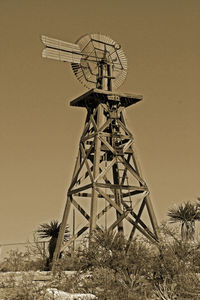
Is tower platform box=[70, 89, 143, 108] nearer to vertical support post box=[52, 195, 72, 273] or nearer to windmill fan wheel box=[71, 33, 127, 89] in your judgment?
windmill fan wheel box=[71, 33, 127, 89]

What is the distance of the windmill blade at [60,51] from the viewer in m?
20.6

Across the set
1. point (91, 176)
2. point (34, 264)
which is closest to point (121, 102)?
point (91, 176)

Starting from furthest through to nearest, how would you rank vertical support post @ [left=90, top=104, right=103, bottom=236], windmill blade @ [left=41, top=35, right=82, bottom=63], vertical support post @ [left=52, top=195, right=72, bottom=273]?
windmill blade @ [left=41, top=35, right=82, bottom=63]
vertical support post @ [left=52, top=195, right=72, bottom=273]
vertical support post @ [left=90, top=104, right=103, bottom=236]

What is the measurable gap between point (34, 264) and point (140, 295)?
581 cm

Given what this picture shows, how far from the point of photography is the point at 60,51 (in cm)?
2083

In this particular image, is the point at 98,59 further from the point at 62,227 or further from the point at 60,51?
the point at 62,227

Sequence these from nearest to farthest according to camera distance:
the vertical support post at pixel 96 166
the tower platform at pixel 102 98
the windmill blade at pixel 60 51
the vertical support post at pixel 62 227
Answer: the vertical support post at pixel 96 166, the vertical support post at pixel 62 227, the tower platform at pixel 102 98, the windmill blade at pixel 60 51

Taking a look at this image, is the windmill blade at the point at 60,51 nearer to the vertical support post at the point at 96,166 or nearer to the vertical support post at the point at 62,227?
the vertical support post at the point at 96,166

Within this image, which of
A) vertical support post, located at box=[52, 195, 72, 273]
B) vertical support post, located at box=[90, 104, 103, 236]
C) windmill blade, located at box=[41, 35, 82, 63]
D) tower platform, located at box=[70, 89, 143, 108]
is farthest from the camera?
windmill blade, located at box=[41, 35, 82, 63]

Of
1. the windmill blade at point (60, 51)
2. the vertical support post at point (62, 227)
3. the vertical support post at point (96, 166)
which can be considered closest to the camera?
the vertical support post at point (96, 166)


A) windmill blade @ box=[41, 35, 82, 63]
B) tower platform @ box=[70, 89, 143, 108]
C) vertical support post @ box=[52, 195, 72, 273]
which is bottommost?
vertical support post @ box=[52, 195, 72, 273]

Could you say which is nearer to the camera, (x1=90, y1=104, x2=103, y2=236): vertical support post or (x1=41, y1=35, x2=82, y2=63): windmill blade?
(x1=90, y1=104, x2=103, y2=236): vertical support post

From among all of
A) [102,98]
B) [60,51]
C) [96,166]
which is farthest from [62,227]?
[60,51]

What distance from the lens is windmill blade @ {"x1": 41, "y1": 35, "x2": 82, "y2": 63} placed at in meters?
20.6
